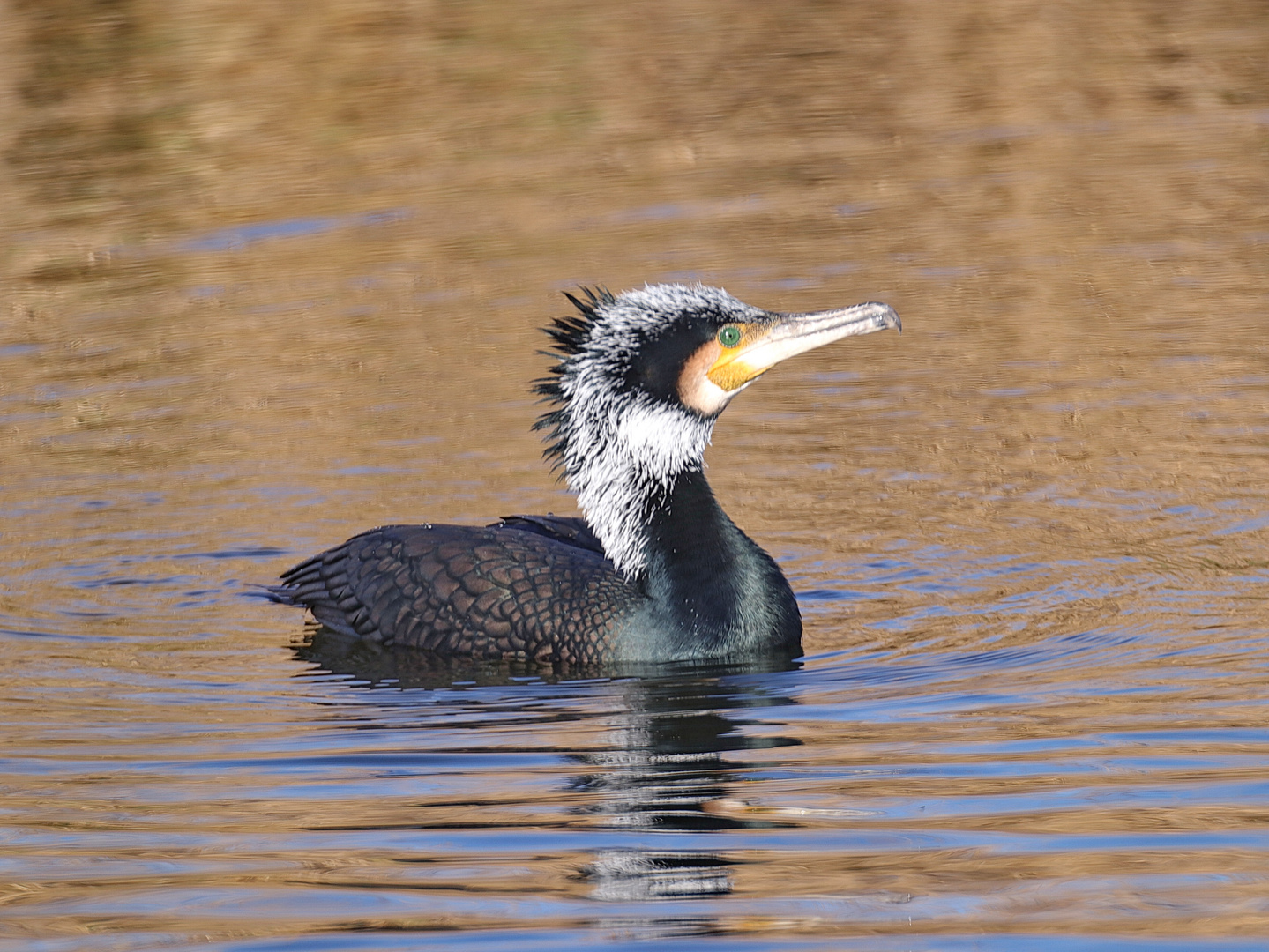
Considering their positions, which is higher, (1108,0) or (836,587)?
(836,587)

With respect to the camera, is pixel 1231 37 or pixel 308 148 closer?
pixel 308 148

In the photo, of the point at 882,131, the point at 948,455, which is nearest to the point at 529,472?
the point at 948,455

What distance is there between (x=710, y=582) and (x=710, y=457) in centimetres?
277

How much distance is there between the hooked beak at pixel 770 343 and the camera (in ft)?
25.7

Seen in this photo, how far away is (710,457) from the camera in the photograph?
10773mm

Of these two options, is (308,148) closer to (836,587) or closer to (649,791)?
(836,587)

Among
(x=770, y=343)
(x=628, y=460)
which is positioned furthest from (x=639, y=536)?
(x=770, y=343)

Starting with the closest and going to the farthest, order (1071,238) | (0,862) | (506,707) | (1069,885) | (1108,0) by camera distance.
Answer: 1. (1069,885)
2. (0,862)
3. (506,707)
4. (1071,238)
5. (1108,0)

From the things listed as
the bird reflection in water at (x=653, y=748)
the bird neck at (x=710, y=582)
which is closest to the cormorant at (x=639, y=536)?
the bird neck at (x=710, y=582)

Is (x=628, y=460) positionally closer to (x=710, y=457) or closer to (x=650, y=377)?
(x=650, y=377)

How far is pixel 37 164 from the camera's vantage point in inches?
669

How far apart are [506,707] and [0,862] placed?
6.74ft

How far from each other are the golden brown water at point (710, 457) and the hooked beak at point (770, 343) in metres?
1.16

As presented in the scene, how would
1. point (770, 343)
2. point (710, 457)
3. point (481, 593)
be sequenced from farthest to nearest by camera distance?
point (710, 457) → point (481, 593) → point (770, 343)
